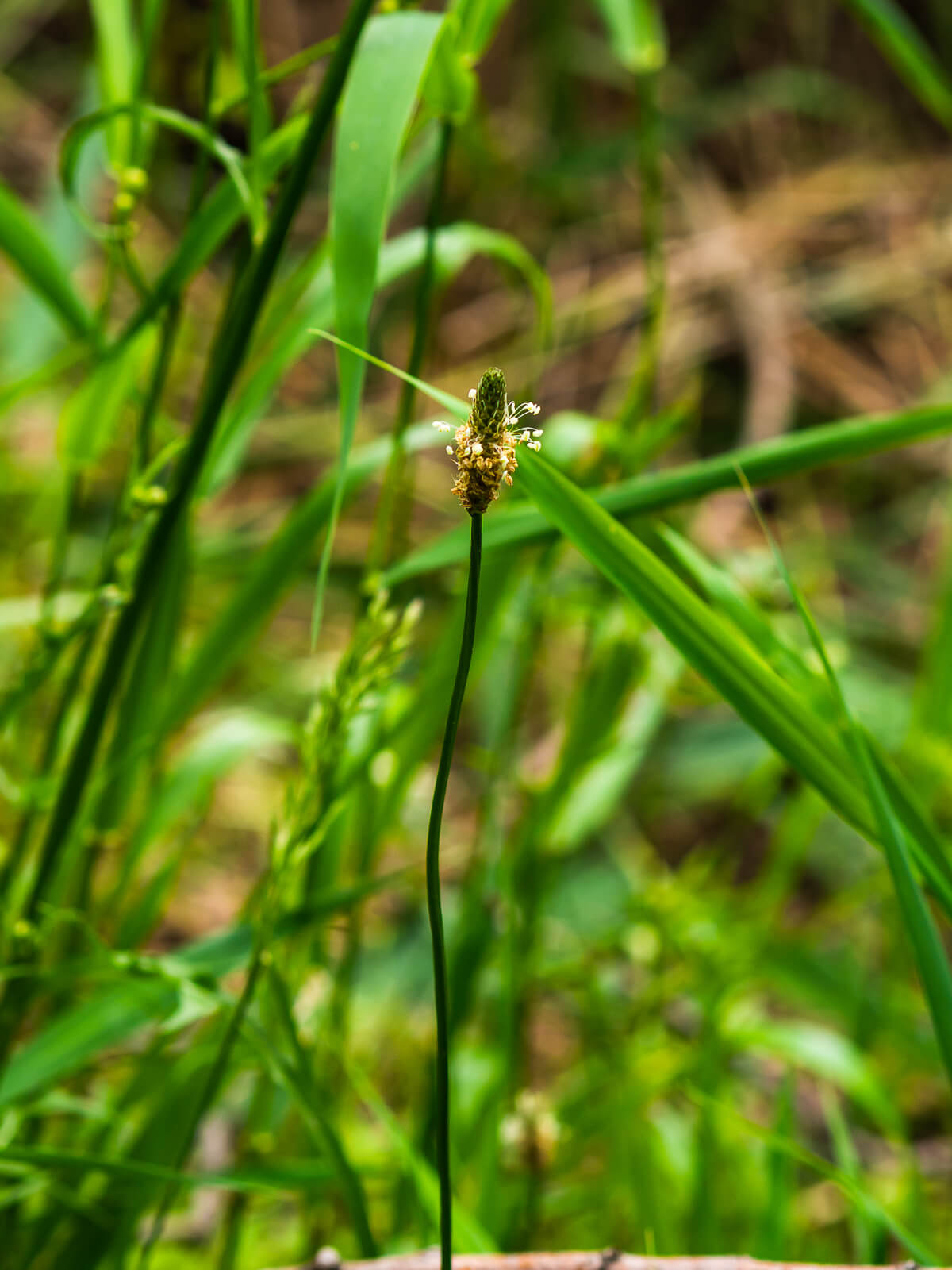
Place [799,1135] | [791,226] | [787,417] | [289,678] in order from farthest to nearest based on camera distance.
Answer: [791,226] < [787,417] < [289,678] < [799,1135]

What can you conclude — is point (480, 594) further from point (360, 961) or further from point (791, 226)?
point (791, 226)

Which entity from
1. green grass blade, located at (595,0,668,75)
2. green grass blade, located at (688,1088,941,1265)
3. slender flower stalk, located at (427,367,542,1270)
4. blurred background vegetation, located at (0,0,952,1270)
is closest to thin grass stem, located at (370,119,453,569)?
blurred background vegetation, located at (0,0,952,1270)

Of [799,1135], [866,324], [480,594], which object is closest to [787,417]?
[866,324]

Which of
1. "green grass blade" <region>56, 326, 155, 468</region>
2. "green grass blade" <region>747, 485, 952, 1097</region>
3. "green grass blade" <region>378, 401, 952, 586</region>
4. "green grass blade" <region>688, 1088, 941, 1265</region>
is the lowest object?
"green grass blade" <region>688, 1088, 941, 1265</region>

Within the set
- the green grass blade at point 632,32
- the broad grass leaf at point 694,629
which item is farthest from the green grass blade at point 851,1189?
the green grass blade at point 632,32

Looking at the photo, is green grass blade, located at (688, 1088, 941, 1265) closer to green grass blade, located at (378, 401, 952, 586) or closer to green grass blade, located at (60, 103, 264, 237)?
green grass blade, located at (378, 401, 952, 586)

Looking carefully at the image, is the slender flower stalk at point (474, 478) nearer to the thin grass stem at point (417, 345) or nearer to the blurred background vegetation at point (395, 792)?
the blurred background vegetation at point (395, 792)

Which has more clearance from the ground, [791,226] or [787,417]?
[791,226]
